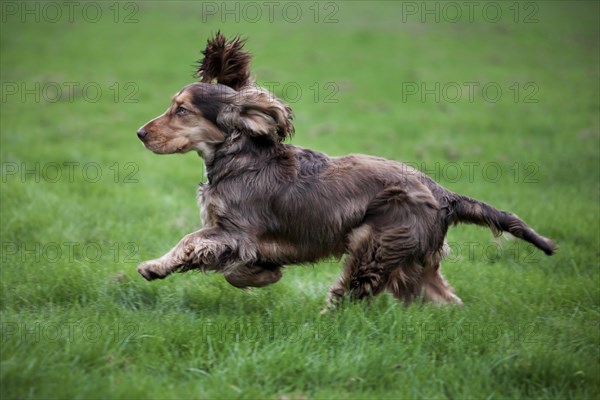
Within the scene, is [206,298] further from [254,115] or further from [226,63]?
[226,63]

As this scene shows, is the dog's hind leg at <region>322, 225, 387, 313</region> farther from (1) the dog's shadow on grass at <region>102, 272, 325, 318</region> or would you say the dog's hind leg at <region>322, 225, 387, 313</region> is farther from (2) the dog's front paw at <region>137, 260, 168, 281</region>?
(2) the dog's front paw at <region>137, 260, 168, 281</region>

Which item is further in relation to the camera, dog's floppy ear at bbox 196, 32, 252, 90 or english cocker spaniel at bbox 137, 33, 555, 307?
dog's floppy ear at bbox 196, 32, 252, 90

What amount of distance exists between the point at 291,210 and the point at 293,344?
104 cm

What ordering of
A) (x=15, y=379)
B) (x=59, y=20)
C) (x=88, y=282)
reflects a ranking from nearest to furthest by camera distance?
(x=15, y=379), (x=88, y=282), (x=59, y=20)

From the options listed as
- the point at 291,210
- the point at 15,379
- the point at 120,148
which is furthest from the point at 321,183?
the point at 120,148

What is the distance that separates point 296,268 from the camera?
6.06 m

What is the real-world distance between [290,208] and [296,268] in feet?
4.85

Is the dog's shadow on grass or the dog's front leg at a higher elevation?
the dog's front leg

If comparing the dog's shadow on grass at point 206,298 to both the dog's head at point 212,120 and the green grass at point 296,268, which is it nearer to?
the green grass at point 296,268

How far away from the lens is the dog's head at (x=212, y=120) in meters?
4.81

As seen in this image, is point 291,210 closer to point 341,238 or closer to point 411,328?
point 341,238

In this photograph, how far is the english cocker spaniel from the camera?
14.9ft

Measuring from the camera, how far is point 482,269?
6.02 m

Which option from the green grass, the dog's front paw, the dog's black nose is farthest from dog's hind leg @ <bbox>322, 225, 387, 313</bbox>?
the dog's black nose
